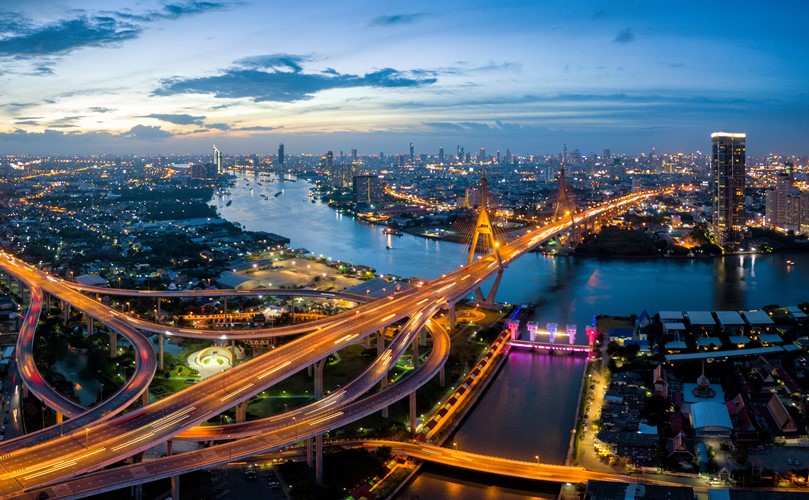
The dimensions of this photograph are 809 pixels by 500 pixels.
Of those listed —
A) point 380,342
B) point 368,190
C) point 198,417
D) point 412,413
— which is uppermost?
point 368,190

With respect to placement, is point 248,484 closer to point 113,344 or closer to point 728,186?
point 113,344

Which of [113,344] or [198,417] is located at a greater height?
[198,417]

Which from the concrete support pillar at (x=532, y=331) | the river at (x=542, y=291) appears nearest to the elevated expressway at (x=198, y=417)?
the river at (x=542, y=291)

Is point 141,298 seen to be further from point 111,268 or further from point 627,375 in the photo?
point 627,375

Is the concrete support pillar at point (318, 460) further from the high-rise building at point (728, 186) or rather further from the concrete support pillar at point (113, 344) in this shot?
the high-rise building at point (728, 186)

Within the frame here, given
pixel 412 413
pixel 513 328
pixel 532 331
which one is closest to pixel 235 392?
pixel 412 413

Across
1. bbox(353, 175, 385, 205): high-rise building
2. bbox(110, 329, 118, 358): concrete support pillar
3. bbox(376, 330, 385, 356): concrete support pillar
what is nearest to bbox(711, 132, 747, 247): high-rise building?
bbox(353, 175, 385, 205): high-rise building
